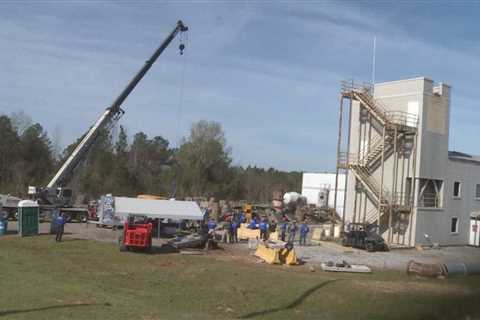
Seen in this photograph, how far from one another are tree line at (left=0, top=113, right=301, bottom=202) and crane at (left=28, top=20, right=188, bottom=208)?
23883mm

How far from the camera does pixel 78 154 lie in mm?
43906

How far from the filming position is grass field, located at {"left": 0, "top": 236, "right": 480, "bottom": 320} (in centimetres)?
1525

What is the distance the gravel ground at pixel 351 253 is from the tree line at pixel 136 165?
29979 millimetres

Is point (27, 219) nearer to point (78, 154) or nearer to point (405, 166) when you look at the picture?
point (78, 154)

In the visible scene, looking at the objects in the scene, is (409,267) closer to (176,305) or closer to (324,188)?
(176,305)

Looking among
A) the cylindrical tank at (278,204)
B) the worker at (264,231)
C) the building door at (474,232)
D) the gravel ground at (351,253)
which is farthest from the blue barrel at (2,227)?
the cylindrical tank at (278,204)

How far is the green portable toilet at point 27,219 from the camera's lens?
35.0 metres

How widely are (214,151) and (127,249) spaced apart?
66454mm

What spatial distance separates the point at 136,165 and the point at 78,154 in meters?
55.2

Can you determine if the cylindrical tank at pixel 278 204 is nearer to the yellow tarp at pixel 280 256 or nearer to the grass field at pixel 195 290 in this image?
the yellow tarp at pixel 280 256

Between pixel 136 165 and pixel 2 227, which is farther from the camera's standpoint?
pixel 136 165

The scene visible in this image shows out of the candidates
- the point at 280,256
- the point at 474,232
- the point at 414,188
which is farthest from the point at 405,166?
the point at 280,256

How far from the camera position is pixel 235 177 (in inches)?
3947

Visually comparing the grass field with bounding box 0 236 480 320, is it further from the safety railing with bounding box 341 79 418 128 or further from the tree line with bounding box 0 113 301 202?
the tree line with bounding box 0 113 301 202
